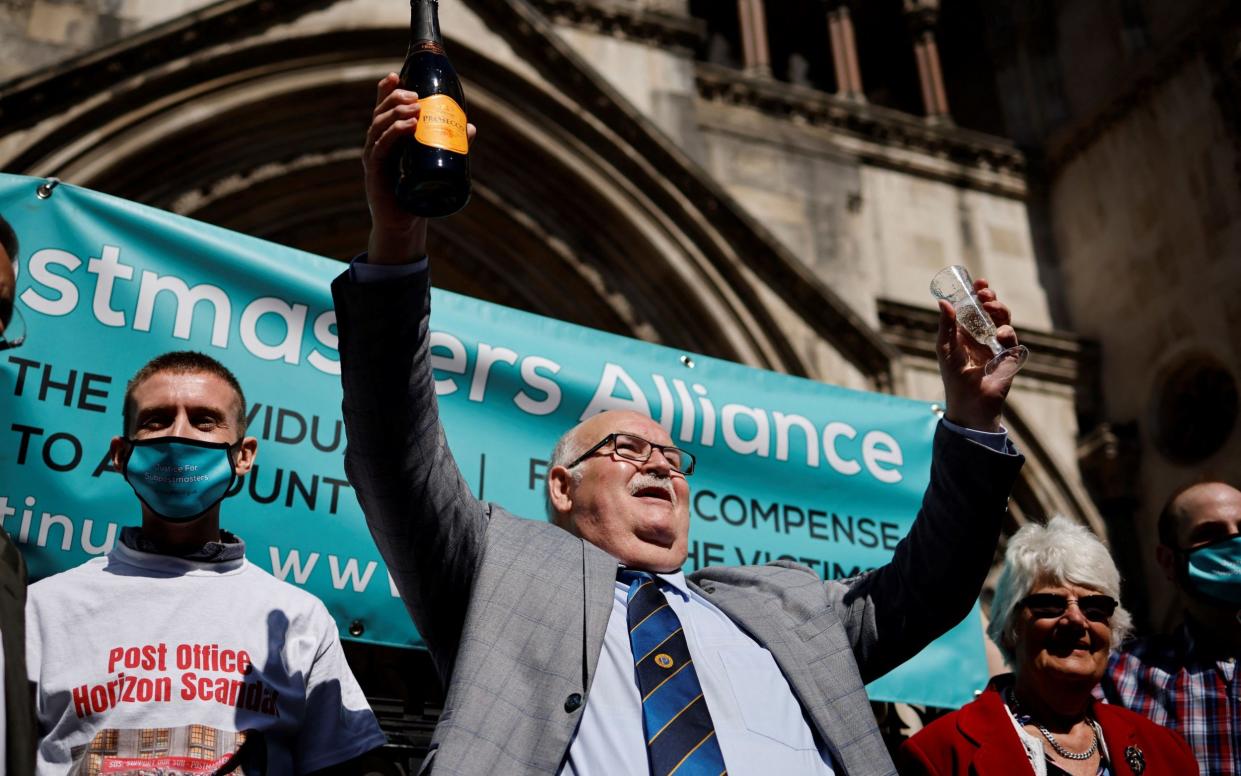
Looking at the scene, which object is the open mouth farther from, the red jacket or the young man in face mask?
the young man in face mask

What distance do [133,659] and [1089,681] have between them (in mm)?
2344

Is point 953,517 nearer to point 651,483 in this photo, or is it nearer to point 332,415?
point 651,483

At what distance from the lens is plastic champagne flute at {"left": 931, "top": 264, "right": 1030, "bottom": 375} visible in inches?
97.1

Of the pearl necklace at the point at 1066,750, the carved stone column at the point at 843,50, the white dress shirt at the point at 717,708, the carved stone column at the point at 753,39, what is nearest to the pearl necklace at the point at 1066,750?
the pearl necklace at the point at 1066,750

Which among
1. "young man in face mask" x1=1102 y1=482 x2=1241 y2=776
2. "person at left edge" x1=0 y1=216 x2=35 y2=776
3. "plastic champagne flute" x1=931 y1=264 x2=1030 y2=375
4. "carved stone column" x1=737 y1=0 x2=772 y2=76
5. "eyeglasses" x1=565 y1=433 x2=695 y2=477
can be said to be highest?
"carved stone column" x1=737 y1=0 x2=772 y2=76

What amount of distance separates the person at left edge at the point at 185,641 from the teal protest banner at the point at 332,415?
926 millimetres

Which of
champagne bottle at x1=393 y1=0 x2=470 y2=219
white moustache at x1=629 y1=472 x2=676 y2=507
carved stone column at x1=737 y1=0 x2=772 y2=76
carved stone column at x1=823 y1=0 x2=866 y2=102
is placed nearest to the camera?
champagne bottle at x1=393 y1=0 x2=470 y2=219

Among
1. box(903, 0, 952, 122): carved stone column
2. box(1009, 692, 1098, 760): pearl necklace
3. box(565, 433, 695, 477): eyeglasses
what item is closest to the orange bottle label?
box(565, 433, 695, 477): eyeglasses

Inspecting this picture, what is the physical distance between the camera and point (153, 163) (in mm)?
6793

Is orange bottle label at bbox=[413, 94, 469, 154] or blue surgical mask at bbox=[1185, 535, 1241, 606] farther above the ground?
orange bottle label at bbox=[413, 94, 469, 154]

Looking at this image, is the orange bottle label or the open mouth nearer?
the orange bottle label

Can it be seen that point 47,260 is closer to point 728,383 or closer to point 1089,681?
point 728,383

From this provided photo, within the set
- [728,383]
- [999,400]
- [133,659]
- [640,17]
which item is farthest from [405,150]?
[640,17]

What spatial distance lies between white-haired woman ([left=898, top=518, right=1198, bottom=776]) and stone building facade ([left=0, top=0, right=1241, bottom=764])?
117 inches
